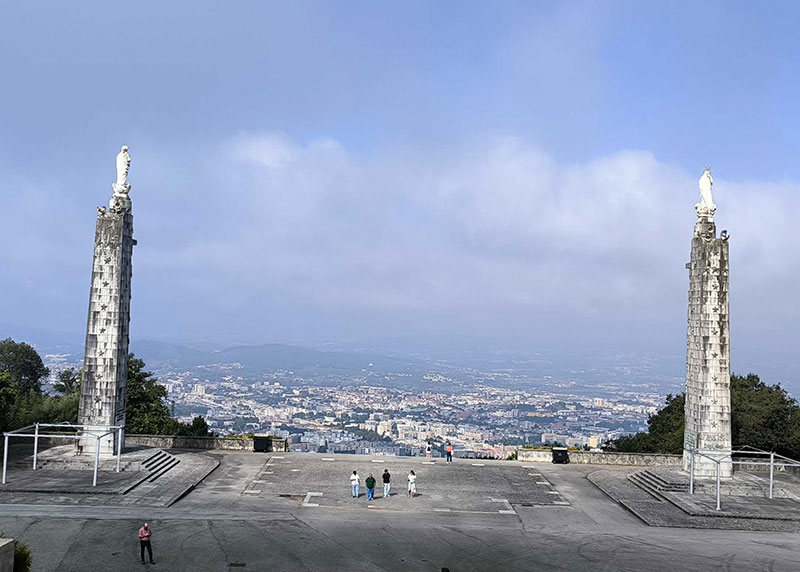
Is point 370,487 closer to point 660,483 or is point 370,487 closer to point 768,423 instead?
point 660,483

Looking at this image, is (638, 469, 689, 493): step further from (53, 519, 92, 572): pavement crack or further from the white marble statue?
the white marble statue

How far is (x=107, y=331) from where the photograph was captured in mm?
32844

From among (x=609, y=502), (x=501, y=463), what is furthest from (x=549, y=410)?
(x=609, y=502)

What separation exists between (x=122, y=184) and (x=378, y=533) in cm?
2146

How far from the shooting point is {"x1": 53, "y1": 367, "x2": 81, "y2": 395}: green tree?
56.6 m

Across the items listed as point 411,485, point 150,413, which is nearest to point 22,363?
point 150,413

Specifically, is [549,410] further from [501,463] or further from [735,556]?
[735,556]

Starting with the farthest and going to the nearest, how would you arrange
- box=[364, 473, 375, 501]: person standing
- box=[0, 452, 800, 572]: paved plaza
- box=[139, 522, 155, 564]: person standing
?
box=[364, 473, 375, 501]: person standing → box=[0, 452, 800, 572]: paved plaza → box=[139, 522, 155, 564]: person standing

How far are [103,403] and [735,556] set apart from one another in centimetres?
2644

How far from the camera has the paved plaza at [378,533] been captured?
784 inches

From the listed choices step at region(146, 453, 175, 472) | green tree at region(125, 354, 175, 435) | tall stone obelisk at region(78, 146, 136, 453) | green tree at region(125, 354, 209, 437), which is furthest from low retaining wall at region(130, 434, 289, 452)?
green tree at region(125, 354, 175, 435)

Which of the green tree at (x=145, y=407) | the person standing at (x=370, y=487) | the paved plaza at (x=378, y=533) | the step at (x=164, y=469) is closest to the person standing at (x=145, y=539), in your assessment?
→ the paved plaza at (x=378, y=533)

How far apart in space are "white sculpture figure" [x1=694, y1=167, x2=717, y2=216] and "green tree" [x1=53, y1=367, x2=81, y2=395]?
4569cm

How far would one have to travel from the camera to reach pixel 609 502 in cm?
2941
